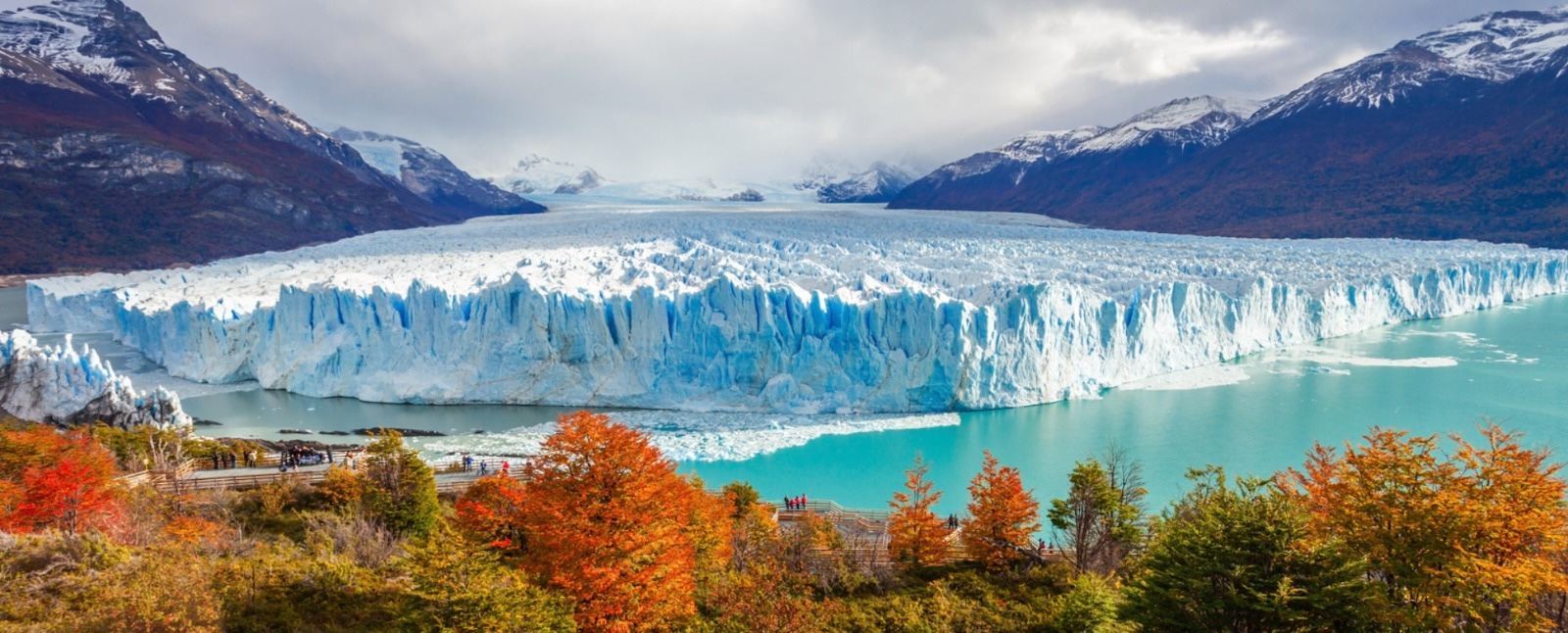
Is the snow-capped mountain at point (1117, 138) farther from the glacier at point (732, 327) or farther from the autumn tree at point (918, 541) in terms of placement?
the autumn tree at point (918, 541)

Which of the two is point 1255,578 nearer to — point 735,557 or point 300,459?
point 735,557

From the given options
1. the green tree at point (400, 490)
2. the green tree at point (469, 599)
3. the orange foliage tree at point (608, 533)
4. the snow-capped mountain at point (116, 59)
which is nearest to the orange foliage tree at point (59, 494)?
the green tree at point (400, 490)

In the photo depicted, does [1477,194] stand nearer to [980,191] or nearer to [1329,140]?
[1329,140]

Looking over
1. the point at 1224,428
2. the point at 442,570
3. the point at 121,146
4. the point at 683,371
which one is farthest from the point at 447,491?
the point at 121,146

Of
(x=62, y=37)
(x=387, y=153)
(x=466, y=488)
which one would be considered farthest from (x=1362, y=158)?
(x=62, y=37)

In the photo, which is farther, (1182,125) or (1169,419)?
(1182,125)

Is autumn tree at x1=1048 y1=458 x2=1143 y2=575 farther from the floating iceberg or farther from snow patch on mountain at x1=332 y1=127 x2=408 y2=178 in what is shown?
snow patch on mountain at x1=332 y1=127 x2=408 y2=178

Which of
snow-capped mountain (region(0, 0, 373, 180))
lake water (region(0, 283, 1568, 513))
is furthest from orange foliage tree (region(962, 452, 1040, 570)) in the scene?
snow-capped mountain (region(0, 0, 373, 180))
